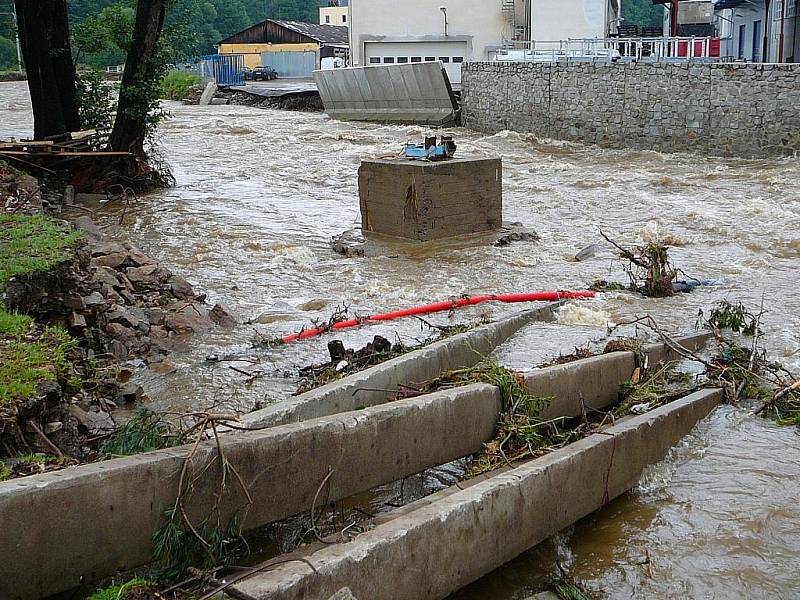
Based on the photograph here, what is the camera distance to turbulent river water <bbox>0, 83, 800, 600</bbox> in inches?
195

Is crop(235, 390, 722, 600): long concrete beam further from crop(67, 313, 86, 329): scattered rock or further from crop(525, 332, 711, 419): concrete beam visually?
crop(67, 313, 86, 329): scattered rock

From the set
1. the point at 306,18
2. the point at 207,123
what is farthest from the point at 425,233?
the point at 306,18

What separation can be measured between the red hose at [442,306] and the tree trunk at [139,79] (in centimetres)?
1117

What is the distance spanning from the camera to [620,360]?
6.70 meters

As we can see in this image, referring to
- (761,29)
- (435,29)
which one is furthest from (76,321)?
(435,29)

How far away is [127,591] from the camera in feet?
11.7

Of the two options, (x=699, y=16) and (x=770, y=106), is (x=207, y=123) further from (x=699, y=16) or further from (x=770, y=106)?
(x=699, y=16)

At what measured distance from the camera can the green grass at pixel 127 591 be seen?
3555mm

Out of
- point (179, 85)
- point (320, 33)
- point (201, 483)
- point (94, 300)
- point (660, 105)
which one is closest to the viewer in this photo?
point (201, 483)

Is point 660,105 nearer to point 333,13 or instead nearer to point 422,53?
point 422,53

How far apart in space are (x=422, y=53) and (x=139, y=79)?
2555 centimetres

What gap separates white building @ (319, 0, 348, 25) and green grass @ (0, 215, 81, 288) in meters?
98.3

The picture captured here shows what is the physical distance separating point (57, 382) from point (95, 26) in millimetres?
15761

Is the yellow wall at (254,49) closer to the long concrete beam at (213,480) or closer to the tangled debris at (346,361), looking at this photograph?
the tangled debris at (346,361)
